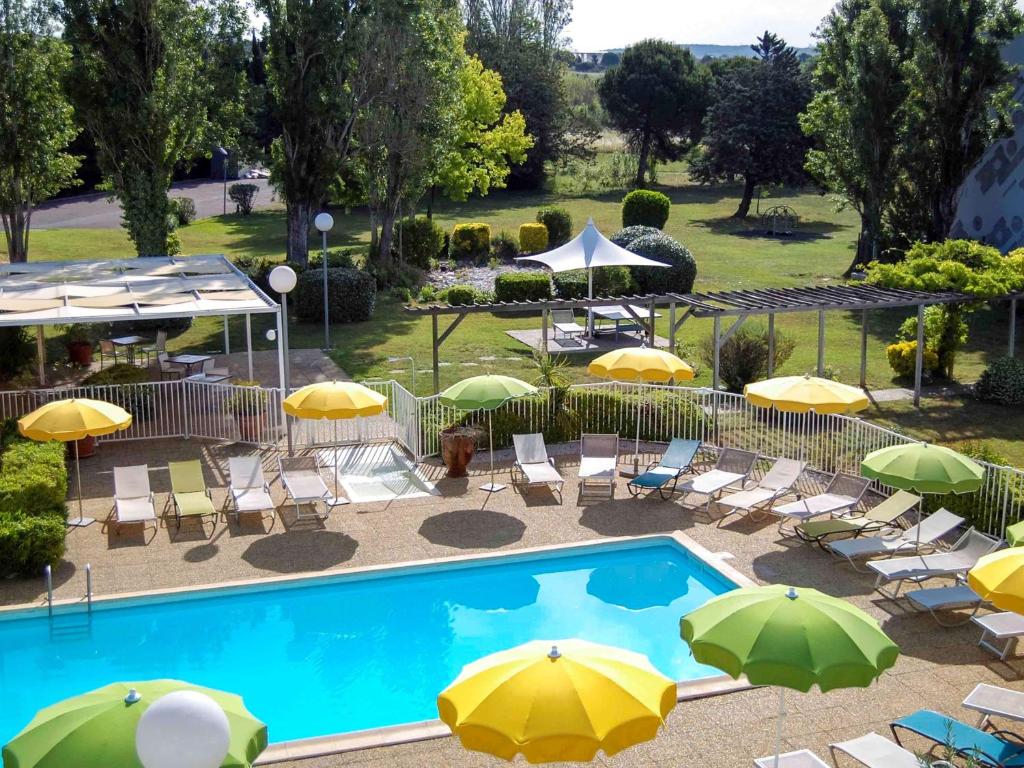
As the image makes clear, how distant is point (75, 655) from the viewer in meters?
11.7

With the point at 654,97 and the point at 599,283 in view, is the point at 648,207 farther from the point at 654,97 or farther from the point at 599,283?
the point at 654,97

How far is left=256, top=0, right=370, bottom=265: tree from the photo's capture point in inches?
1192

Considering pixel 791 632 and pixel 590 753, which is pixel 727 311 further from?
pixel 590 753

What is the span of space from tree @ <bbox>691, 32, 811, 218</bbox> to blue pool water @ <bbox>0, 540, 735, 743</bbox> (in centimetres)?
3999

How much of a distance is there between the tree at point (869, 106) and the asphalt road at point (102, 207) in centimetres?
2705

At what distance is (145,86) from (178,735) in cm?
2533

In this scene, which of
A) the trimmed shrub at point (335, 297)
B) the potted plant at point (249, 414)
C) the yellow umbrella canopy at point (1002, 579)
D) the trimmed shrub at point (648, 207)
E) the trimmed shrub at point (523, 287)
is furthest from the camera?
the trimmed shrub at point (648, 207)

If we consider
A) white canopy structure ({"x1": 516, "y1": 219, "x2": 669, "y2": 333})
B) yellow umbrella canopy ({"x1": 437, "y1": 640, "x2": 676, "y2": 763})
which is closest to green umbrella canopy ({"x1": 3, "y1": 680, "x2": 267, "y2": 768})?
yellow umbrella canopy ({"x1": 437, "y1": 640, "x2": 676, "y2": 763})

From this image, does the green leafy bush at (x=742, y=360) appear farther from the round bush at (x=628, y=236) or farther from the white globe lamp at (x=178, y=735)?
the white globe lamp at (x=178, y=735)

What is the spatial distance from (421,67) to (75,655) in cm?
2439

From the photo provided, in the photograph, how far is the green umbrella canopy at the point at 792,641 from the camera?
321 inches

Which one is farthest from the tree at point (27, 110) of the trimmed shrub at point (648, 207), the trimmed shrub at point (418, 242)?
the trimmed shrub at point (648, 207)

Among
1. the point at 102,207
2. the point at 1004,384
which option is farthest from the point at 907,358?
the point at 102,207

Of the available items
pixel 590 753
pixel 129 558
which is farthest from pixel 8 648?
pixel 590 753
